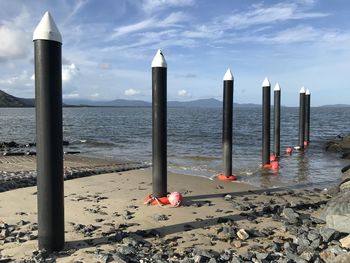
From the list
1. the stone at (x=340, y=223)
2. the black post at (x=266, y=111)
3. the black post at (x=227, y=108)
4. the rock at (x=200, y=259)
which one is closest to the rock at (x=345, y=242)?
the stone at (x=340, y=223)

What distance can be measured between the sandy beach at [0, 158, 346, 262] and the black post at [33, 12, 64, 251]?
14.7 inches

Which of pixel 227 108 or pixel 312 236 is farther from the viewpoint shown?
pixel 227 108

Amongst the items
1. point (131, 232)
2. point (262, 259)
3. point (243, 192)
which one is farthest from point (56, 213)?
point (243, 192)

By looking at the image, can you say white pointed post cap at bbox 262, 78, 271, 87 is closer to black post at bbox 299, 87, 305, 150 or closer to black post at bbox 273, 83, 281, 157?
black post at bbox 273, 83, 281, 157

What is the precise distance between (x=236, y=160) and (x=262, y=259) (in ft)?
45.3

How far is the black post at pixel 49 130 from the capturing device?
5230 mm

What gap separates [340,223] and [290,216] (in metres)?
1.24

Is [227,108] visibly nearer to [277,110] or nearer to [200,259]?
[200,259]

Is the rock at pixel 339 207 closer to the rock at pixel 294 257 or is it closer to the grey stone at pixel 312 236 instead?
the grey stone at pixel 312 236

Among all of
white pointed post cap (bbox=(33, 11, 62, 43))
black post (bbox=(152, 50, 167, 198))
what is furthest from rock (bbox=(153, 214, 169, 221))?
white pointed post cap (bbox=(33, 11, 62, 43))

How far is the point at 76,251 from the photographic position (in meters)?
5.50

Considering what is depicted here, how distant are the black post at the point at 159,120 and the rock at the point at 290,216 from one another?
95.0 inches

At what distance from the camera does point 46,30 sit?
17.1ft

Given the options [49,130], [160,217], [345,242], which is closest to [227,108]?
[160,217]
